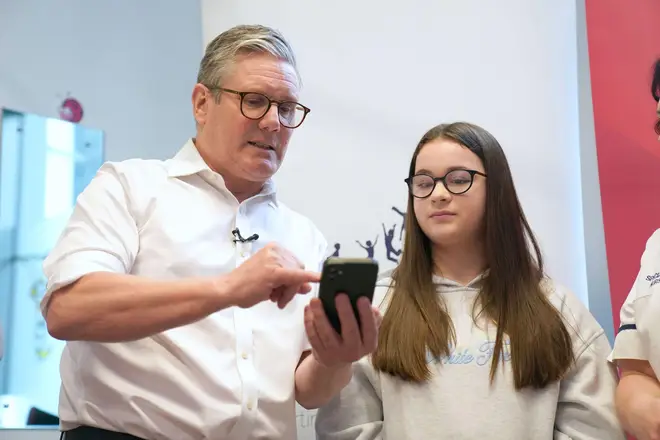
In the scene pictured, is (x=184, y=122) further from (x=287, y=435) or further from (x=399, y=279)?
(x=287, y=435)

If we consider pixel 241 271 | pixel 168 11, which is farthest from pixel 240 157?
pixel 168 11

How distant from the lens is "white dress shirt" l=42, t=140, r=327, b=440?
53.6 inches

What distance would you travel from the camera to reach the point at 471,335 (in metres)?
1.76

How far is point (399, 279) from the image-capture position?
190 centimetres

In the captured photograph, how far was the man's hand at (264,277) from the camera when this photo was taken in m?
1.17

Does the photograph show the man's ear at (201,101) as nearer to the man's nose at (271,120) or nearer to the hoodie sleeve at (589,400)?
the man's nose at (271,120)

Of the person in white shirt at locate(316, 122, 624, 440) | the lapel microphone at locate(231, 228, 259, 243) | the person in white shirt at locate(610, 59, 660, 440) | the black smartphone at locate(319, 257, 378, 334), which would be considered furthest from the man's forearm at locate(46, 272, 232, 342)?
the person in white shirt at locate(610, 59, 660, 440)

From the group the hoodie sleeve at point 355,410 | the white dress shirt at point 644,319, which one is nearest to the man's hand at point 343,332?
the hoodie sleeve at point 355,410

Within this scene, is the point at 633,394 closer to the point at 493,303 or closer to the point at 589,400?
the point at 589,400

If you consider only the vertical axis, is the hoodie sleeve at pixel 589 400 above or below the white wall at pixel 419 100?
below

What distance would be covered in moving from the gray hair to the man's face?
0.06 ft

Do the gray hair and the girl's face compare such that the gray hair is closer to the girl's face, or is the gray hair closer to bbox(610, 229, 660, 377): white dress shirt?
the girl's face

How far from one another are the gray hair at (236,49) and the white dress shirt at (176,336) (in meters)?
0.19

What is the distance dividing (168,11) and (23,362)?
4.61 feet
